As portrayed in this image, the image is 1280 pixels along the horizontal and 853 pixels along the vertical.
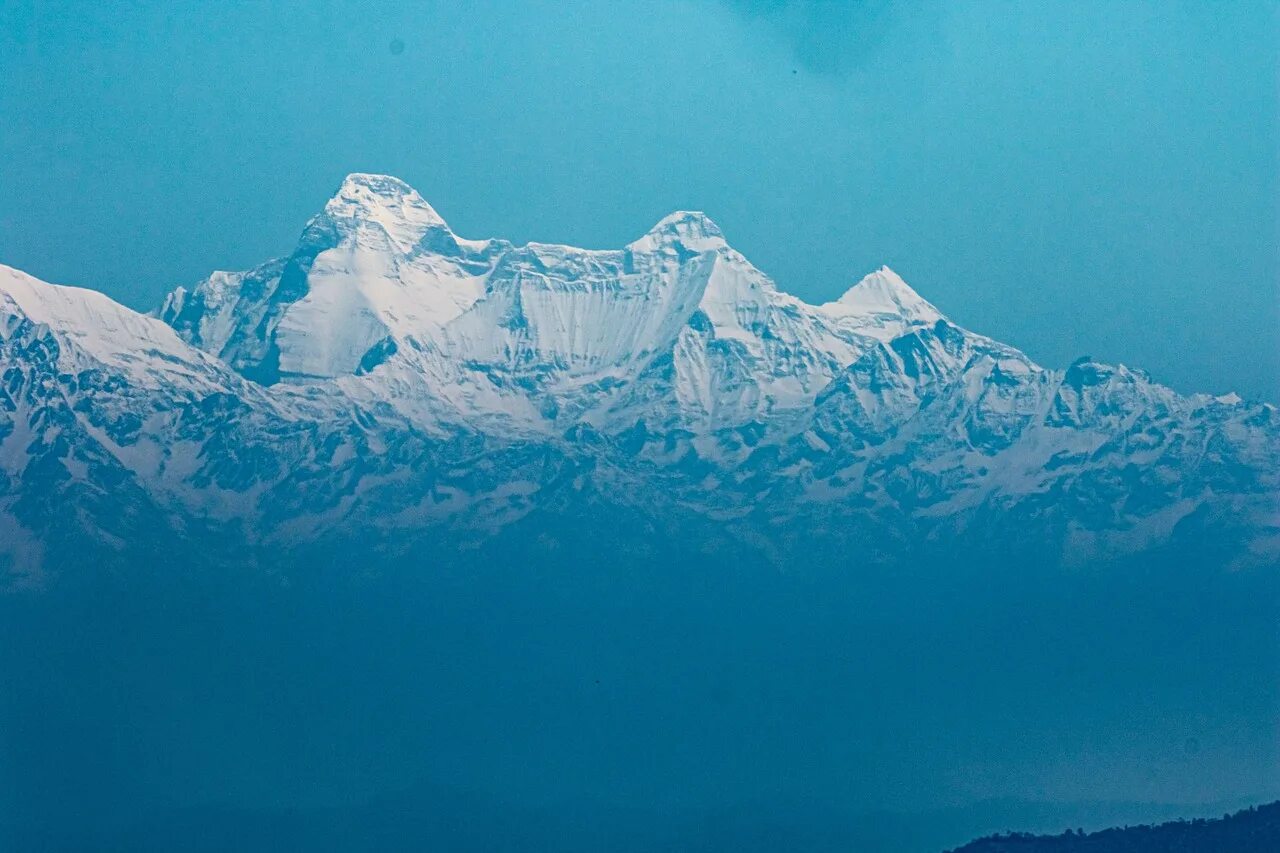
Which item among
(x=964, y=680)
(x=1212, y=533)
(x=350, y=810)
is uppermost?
(x=1212, y=533)

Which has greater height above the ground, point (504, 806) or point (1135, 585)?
point (1135, 585)

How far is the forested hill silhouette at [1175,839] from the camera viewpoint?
407 ft

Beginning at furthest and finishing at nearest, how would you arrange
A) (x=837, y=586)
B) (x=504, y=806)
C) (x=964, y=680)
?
(x=837, y=586)
(x=964, y=680)
(x=504, y=806)

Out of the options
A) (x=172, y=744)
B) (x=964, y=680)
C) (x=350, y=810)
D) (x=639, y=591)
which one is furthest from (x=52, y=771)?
(x=964, y=680)

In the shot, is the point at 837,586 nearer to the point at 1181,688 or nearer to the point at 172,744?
the point at 1181,688

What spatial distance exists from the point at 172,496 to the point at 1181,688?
250 ft

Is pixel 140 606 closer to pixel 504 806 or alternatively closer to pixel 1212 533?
pixel 504 806

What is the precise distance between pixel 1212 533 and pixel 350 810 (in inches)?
2772

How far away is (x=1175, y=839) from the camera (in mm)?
128250

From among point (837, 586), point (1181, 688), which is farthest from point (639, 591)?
point (1181, 688)

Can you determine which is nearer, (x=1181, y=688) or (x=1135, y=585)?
(x=1181, y=688)

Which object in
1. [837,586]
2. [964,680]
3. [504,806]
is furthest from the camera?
[837,586]

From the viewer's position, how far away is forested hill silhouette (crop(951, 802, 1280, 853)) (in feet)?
407

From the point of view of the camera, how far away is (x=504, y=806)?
168750mm
